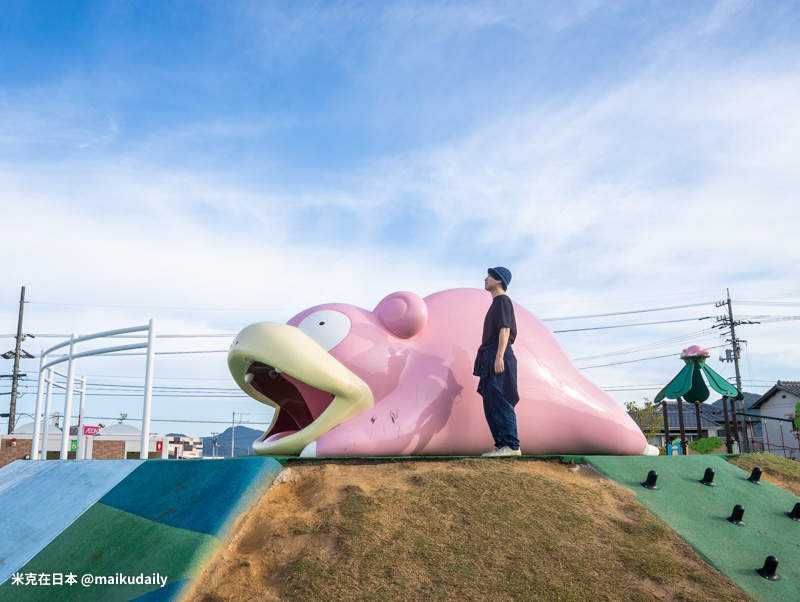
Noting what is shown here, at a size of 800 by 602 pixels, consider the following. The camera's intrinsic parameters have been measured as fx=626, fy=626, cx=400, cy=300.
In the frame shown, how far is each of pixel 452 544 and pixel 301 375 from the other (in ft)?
8.85

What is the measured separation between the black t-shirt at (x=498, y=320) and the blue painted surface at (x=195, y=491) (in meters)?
2.45

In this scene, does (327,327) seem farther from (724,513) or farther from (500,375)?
(724,513)

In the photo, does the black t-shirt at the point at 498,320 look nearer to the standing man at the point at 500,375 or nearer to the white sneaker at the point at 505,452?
the standing man at the point at 500,375

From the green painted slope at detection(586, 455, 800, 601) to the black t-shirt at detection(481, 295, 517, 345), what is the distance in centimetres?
148

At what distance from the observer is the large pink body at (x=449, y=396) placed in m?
6.45

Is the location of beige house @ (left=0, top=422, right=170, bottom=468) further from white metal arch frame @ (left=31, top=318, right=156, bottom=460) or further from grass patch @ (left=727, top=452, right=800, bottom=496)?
grass patch @ (left=727, top=452, right=800, bottom=496)

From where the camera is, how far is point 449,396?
6.64m

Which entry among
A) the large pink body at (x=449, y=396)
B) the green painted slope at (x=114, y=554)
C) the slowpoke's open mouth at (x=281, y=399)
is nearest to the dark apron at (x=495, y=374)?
the large pink body at (x=449, y=396)

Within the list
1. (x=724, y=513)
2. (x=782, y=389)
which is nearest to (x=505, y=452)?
(x=724, y=513)

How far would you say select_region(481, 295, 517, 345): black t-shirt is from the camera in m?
6.33

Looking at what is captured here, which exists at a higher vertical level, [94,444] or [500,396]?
[500,396]

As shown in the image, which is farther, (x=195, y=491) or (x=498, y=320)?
(x=498, y=320)

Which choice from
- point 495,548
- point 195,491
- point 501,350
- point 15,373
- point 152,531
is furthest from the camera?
point 15,373

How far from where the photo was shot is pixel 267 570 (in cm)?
405
